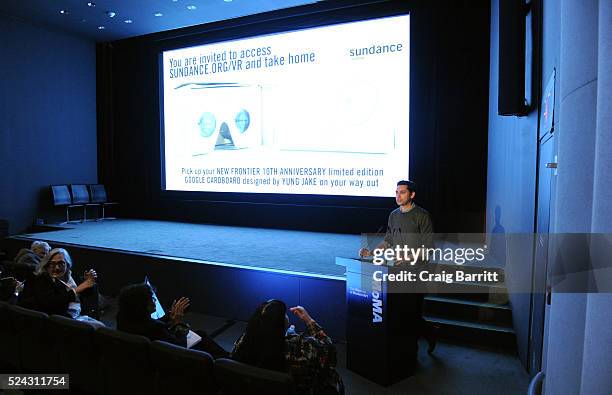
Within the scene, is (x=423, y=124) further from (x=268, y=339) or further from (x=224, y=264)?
(x=268, y=339)

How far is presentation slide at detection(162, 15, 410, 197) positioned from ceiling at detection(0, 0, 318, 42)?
Result: 0.53 m

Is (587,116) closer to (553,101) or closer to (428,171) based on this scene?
(553,101)

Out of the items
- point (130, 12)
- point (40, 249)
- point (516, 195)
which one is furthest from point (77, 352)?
point (130, 12)

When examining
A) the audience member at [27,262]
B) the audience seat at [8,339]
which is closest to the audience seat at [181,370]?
the audience seat at [8,339]

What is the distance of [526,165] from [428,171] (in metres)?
3.16

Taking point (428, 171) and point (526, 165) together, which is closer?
point (526, 165)

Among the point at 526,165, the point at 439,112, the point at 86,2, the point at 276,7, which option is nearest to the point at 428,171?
the point at 439,112

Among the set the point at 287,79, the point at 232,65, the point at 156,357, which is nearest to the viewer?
the point at 156,357

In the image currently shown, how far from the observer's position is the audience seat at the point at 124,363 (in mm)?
2336

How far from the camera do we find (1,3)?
7.97 m

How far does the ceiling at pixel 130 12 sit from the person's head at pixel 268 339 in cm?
666

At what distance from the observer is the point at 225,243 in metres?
6.71

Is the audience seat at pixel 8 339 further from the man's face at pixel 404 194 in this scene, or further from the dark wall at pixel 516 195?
the dark wall at pixel 516 195

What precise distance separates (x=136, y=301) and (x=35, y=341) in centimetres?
84
